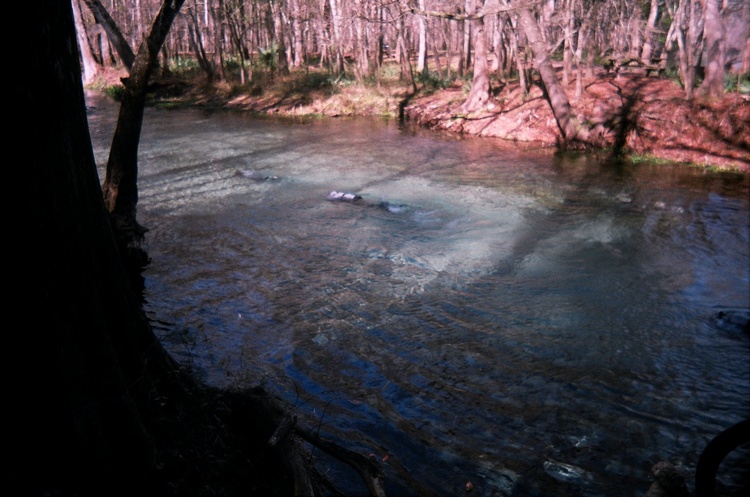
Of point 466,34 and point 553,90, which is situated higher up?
point 466,34

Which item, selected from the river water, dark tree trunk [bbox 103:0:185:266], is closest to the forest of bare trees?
dark tree trunk [bbox 103:0:185:266]

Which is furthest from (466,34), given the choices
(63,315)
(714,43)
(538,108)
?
(63,315)

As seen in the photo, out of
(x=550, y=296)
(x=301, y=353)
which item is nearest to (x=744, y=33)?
(x=550, y=296)

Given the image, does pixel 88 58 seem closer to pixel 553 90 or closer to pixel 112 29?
pixel 112 29

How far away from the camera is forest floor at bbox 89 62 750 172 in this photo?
61.4 feet

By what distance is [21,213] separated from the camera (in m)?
2.73

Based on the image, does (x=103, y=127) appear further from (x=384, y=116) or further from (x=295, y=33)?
(x=295, y=33)

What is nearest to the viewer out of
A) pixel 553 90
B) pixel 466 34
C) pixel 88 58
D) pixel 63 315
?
pixel 63 315

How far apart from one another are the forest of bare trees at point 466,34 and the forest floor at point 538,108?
0.92m

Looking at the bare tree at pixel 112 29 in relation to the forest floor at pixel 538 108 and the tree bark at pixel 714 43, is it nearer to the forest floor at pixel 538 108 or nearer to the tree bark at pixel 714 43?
the forest floor at pixel 538 108

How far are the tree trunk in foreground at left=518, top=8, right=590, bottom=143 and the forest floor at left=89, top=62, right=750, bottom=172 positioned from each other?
0.45m

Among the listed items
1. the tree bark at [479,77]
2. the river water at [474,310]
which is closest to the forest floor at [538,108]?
the tree bark at [479,77]

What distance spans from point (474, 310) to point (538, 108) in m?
16.4

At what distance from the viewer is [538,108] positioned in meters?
23.1
